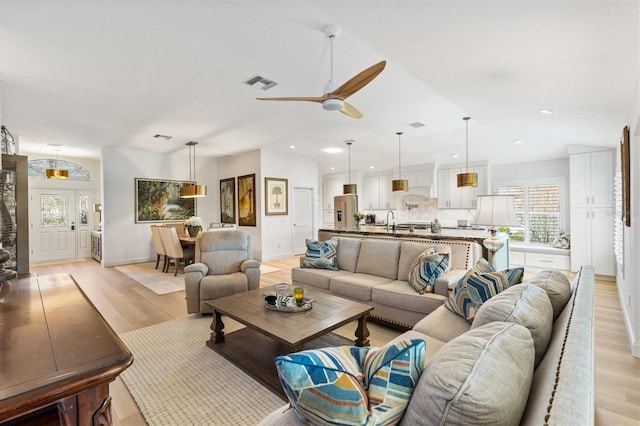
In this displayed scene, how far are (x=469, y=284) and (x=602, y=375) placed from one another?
1.41 meters

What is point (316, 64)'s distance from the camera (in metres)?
3.07

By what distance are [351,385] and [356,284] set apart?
101 inches

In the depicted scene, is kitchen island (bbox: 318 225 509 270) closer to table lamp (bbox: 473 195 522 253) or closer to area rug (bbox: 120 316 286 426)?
table lamp (bbox: 473 195 522 253)

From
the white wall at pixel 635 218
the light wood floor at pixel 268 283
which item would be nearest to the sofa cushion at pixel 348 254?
the light wood floor at pixel 268 283

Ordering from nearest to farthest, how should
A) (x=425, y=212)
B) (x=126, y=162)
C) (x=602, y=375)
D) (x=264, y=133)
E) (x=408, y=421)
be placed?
(x=408, y=421) < (x=602, y=375) < (x=264, y=133) < (x=126, y=162) < (x=425, y=212)

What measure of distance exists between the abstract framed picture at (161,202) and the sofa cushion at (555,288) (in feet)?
26.1

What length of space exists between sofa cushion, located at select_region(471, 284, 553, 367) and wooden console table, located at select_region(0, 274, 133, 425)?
1.42m

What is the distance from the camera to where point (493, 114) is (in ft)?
13.9

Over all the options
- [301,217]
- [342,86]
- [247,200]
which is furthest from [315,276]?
[301,217]

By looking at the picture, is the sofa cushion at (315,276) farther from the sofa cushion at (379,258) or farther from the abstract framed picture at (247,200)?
the abstract framed picture at (247,200)

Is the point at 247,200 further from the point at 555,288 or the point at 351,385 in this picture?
the point at 351,385

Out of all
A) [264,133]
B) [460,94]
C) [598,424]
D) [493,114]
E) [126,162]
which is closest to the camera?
[598,424]

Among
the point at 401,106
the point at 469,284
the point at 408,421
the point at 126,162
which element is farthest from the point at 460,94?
the point at 126,162

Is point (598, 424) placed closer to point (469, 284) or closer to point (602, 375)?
point (602, 375)
